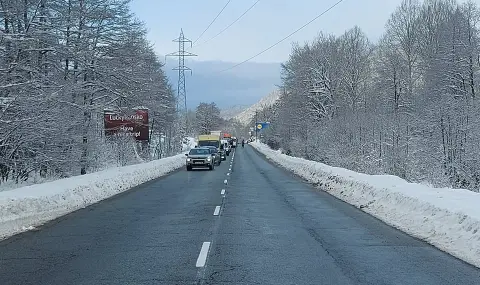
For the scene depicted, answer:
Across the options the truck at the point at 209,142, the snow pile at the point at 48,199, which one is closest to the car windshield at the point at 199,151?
the truck at the point at 209,142

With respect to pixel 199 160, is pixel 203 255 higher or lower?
lower

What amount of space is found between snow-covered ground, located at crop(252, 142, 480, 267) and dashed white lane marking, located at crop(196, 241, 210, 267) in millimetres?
4124

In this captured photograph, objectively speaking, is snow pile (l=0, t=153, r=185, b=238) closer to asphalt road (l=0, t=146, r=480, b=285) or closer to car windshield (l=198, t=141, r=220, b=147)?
asphalt road (l=0, t=146, r=480, b=285)

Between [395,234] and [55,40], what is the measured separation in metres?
18.9

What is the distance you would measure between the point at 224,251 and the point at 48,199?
8.05 m

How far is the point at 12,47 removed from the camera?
2133 centimetres

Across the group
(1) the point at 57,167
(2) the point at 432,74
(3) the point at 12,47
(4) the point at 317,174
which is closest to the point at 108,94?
(1) the point at 57,167

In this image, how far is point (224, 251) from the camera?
9227 mm

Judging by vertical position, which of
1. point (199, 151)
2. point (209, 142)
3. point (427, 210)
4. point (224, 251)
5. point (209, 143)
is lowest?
point (224, 251)

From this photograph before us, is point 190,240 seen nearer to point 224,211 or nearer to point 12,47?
point 224,211

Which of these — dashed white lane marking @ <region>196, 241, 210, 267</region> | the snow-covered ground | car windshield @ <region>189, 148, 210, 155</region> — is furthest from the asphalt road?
car windshield @ <region>189, 148, 210, 155</region>

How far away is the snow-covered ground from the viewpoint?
9473mm

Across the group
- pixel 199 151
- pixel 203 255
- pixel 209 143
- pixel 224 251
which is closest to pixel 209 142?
pixel 209 143

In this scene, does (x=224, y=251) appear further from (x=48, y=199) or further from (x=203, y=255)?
(x=48, y=199)
